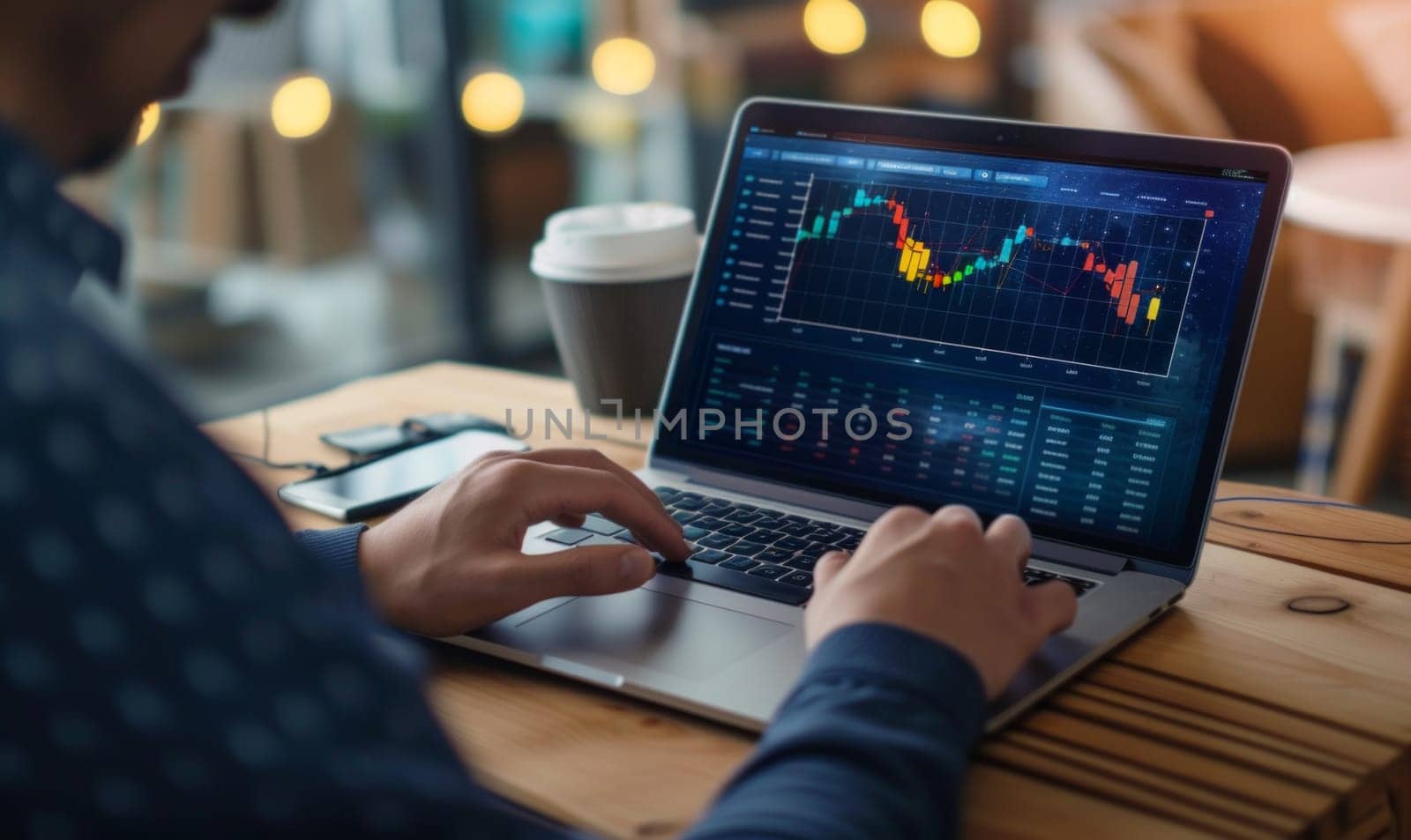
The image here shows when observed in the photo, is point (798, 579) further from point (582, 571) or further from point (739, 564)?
point (582, 571)

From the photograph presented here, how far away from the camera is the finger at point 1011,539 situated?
0.71 m

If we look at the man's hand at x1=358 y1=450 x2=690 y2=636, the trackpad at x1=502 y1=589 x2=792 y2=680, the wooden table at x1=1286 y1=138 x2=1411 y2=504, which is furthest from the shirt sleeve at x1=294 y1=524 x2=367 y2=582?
the wooden table at x1=1286 y1=138 x2=1411 y2=504

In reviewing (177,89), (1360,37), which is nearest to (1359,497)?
Result: (1360,37)

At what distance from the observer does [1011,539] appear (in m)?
0.72

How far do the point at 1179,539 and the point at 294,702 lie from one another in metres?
0.60

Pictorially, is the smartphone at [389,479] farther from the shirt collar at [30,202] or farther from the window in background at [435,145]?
the window in background at [435,145]

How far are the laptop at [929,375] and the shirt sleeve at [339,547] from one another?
10cm

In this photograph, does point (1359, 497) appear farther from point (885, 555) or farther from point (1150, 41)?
point (885, 555)

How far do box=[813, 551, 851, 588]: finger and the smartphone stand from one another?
14.1 inches

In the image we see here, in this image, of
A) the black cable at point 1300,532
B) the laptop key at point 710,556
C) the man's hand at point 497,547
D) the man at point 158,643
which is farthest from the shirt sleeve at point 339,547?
the black cable at point 1300,532

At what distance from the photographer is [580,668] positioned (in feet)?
2.40

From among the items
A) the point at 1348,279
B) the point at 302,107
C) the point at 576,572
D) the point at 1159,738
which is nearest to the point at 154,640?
the point at 576,572

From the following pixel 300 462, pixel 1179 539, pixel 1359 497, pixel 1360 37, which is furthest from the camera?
pixel 1360 37

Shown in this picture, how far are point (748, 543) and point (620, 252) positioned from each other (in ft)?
1.30
